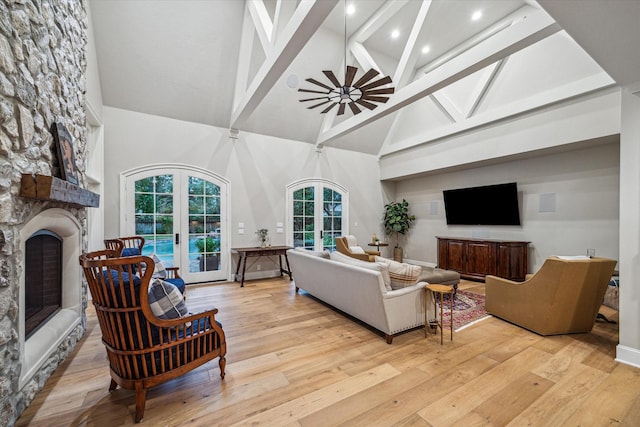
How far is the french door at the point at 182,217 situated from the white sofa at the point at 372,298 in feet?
9.41

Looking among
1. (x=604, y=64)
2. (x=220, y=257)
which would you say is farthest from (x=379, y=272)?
(x=220, y=257)

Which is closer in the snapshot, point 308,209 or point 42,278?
point 42,278

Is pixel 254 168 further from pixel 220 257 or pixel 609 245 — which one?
pixel 609 245

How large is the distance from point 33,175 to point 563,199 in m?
7.32

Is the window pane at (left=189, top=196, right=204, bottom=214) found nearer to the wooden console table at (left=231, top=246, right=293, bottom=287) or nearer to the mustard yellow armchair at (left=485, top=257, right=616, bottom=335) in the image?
the wooden console table at (left=231, top=246, right=293, bottom=287)

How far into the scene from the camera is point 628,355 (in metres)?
2.47

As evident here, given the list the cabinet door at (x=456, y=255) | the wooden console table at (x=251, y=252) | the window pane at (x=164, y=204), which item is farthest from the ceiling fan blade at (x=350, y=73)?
the cabinet door at (x=456, y=255)

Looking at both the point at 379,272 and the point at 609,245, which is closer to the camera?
the point at 379,272

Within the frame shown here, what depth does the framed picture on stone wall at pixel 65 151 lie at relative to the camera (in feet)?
7.64

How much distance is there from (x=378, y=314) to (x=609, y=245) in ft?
15.0

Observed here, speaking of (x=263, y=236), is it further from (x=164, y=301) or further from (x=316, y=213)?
(x=164, y=301)

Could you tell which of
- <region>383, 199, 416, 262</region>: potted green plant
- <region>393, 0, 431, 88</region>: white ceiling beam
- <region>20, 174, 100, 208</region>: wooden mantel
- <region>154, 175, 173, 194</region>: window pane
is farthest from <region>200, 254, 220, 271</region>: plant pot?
<region>393, 0, 431, 88</region>: white ceiling beam

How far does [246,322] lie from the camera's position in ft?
11.4

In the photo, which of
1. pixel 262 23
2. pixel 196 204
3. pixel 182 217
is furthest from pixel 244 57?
pixel 182 217
